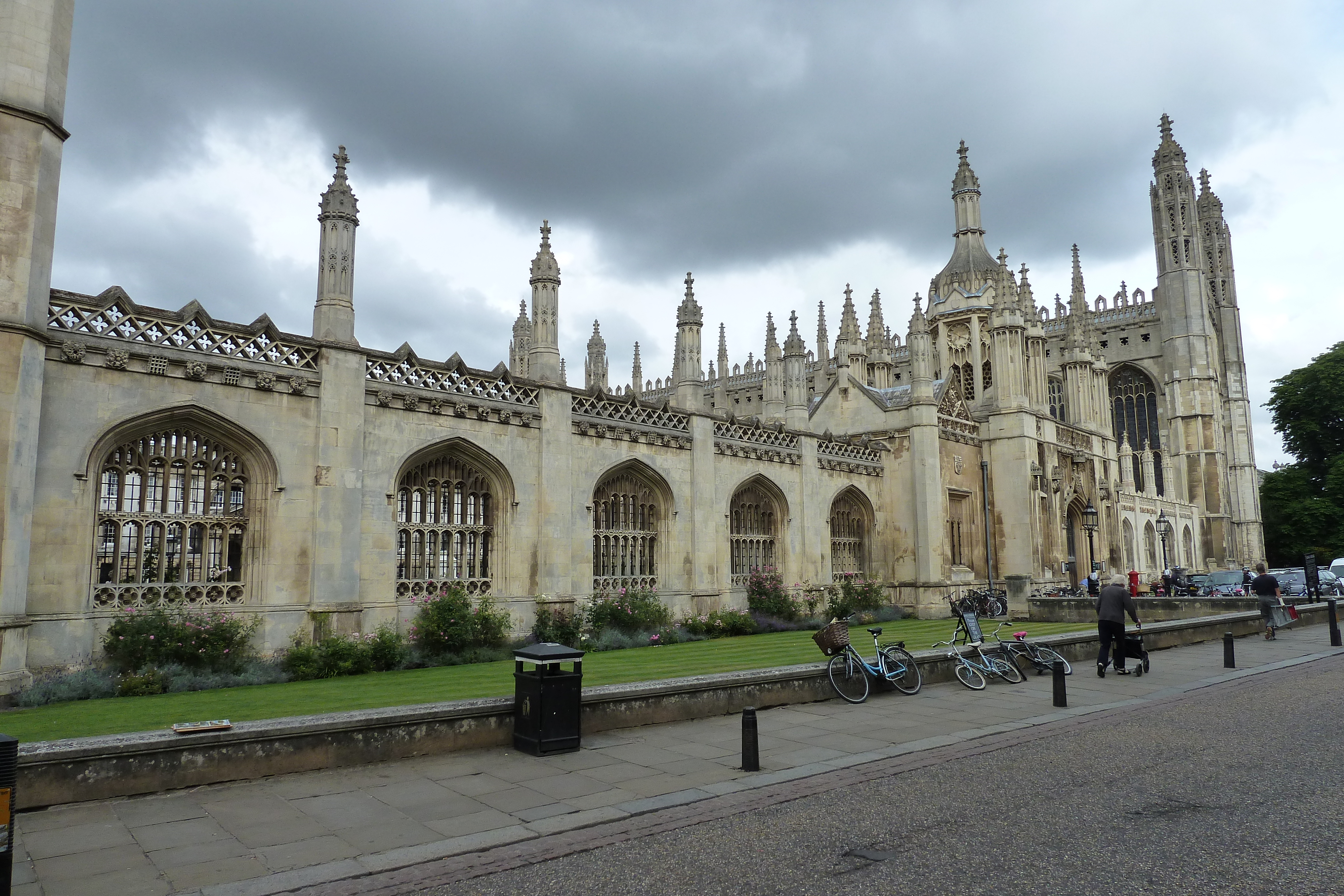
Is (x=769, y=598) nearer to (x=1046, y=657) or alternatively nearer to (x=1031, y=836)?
(x=1046, y=657)

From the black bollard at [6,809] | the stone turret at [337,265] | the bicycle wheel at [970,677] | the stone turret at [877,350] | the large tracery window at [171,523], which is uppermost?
the stone turret at [877,350]

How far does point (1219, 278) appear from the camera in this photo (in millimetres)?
75625

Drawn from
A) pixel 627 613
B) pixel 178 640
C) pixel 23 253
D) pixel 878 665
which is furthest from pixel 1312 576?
pixel 23 253

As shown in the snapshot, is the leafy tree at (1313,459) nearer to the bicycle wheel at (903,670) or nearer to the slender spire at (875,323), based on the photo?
the slender spire at (875,323)

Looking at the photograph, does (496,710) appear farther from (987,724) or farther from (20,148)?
(20,148)

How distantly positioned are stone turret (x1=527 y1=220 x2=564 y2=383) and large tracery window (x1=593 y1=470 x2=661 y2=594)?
3145 millimetres

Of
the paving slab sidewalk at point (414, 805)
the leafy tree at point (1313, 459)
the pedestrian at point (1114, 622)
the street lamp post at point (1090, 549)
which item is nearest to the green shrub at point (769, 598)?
the pedestrian at point (1114, 622)

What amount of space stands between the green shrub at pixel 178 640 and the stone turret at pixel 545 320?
8.16 metres

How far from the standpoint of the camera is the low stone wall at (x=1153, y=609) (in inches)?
975

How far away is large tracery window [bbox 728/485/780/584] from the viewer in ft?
79.6

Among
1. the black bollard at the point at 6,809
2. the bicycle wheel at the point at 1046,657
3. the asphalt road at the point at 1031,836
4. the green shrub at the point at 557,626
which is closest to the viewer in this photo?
the black bollard at the point at 6,809

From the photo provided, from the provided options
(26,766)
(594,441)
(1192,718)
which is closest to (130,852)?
(26,766)

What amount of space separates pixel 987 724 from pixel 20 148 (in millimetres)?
15004

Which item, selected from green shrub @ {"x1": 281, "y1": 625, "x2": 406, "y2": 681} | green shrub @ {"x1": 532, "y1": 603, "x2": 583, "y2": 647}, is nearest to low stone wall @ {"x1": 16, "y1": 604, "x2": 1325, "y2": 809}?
green shrub @ {"x1": 281, "y1": 625, "x2": 406, "y2": 681}
